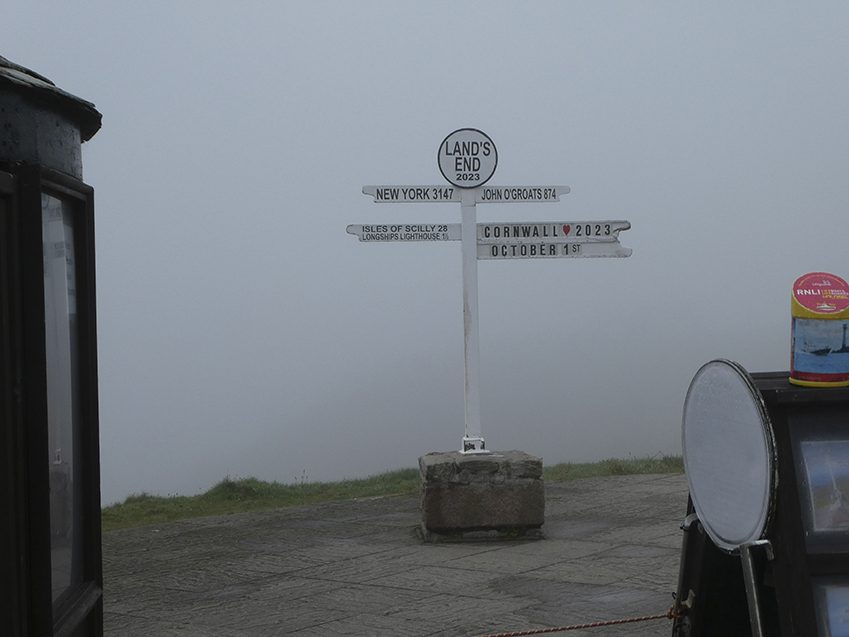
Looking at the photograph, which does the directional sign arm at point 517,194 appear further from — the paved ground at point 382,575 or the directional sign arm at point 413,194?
the paved ground at point 382,575

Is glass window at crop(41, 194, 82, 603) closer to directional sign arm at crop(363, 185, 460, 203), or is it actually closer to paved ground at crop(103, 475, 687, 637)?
paved ground at crop(103, 475, 687, 637)

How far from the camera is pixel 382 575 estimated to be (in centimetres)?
723

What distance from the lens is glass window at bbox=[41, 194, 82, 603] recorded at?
12.2 feet

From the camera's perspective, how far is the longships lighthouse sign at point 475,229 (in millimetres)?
9008

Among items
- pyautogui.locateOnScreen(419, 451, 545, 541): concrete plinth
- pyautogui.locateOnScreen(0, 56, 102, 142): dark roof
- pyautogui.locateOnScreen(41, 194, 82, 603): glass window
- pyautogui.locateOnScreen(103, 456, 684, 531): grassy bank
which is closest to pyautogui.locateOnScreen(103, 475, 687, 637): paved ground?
pyautogui.locateOnScreen(419, 451, 545, 541): concrete plinth

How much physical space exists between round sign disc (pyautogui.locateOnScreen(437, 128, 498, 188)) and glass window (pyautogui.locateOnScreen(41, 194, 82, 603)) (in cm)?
534

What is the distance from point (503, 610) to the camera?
6.10 m

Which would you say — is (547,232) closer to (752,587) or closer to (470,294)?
(470,294)

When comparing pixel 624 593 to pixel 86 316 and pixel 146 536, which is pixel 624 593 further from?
pixel 146 536

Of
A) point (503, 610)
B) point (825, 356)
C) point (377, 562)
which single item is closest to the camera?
point (825, 356)

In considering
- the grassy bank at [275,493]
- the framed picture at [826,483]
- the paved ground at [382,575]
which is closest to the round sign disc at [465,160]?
the paved ground at [382,575]

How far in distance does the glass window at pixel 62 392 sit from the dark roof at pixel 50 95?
0.98 ft

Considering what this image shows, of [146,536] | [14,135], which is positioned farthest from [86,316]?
[146,536]

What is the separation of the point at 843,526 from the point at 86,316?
2598 millimetres
